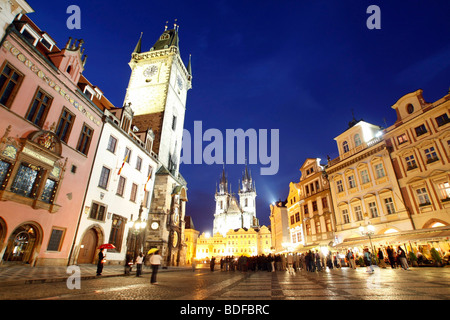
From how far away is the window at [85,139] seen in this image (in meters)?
17.1

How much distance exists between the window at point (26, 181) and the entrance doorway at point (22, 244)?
1918 mm

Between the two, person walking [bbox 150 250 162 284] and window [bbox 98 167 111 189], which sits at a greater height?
window [bbox 98 167 111 189]

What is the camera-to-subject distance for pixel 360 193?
75.5 ft

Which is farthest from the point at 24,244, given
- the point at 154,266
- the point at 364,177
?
the point at 364,177

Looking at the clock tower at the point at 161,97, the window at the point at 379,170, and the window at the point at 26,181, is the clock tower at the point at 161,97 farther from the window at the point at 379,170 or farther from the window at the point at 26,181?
the window at the point at 379,170

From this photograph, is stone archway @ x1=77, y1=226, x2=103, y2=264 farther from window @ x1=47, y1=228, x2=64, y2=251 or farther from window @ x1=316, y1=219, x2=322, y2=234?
window @ x1=316, y1=219, x2=322, y2=234

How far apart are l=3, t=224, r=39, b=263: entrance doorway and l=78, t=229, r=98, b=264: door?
3.60 meters

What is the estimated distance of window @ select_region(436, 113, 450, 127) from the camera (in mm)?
17233

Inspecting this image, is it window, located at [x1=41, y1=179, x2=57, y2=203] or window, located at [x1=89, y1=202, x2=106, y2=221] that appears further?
window, located at [x1=89, y1=202, x2=106, y2=221]

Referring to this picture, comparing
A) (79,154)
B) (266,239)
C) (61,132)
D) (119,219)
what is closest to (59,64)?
(61,132)

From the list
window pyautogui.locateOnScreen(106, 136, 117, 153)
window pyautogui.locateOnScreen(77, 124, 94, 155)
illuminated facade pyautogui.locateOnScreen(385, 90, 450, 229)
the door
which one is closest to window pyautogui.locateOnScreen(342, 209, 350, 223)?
illuminated facade pyautogui.locateOnScreen(385, 90, 450, 229)

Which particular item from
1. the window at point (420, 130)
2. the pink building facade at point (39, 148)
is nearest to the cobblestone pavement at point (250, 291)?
the pink building facade at point (39, 148)

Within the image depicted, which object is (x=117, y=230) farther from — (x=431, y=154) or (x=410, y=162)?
(x=431, y=154)

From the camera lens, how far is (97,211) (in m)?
17.9
